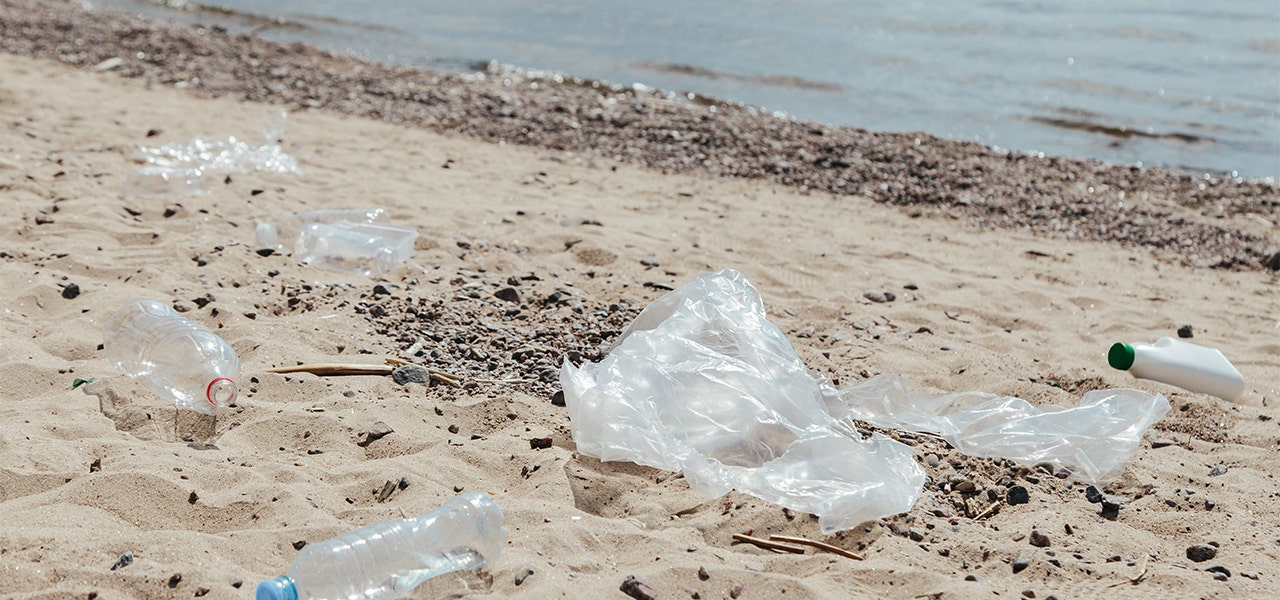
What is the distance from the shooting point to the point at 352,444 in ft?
9.61

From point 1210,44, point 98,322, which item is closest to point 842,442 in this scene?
point 98,322

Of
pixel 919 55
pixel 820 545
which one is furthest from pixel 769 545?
pixel 919 55

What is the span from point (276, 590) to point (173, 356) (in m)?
1.40

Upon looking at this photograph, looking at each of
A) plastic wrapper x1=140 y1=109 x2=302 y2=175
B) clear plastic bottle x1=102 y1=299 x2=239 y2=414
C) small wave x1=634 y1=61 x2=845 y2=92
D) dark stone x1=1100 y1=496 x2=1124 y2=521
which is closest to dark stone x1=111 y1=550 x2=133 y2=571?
clear plastic bottle x1=102 y1=299 x2=239 y2=414

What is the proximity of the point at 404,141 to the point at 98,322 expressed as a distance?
3.61 metres

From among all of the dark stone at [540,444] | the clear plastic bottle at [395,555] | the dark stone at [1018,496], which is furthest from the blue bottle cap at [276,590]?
the dark stone at [1018,496]

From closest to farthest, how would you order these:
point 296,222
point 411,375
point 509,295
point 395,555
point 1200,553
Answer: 1. point 395,555
2. point 1200,553
3. point 411,375
4. point 509,295
5. point 296,222

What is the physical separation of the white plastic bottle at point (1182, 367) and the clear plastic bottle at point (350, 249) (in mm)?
2900

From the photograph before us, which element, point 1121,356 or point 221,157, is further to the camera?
point 221,157

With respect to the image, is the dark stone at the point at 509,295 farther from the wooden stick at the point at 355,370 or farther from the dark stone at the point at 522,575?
the dark stone at the point at 522,575

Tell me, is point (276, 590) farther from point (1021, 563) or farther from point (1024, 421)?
point (1024, 421)

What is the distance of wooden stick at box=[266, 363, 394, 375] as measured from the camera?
331 centimetres

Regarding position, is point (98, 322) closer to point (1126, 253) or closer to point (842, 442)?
point (842, 442)

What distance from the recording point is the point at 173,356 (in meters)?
3.23
